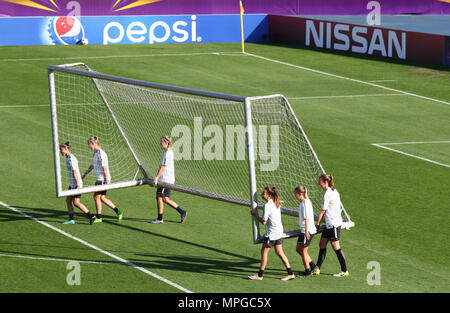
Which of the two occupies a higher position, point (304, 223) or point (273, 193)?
point (273, 193)

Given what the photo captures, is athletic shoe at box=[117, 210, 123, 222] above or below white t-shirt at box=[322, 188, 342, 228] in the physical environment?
below

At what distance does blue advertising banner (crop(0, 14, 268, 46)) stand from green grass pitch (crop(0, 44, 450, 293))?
8275 mm

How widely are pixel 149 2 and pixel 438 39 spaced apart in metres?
16.8

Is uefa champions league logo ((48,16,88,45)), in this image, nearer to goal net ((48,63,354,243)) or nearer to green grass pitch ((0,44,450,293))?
green grass pitch ((0,44,450,293))

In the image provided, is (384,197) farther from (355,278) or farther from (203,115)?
(203,115)

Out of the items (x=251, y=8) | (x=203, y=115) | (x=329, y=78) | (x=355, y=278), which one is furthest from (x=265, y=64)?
(x=355, y=278)

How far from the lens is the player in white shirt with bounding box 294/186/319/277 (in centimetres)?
1312

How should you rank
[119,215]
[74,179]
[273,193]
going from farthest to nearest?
[119,215] → [74,179] → [273,193]

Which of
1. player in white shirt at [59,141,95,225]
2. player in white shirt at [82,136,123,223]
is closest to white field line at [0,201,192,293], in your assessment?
player in white shirt at [59,141,95,225]

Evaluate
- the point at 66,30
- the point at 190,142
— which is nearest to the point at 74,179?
the point at 190,142

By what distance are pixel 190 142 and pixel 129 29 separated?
2291 centimetres

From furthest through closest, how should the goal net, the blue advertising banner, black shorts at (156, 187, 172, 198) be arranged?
the blue advertising banner, black shorts at (156, 187, 172, 198), the goal net

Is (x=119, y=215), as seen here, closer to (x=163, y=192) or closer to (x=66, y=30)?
(x=163, y=192)

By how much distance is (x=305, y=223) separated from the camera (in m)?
13.2
